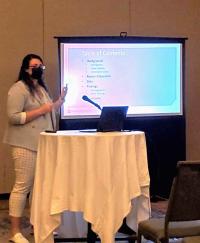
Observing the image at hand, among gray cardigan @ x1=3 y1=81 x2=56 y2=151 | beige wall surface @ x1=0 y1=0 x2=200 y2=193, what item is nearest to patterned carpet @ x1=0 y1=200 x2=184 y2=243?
beige wall surface @ x1=0 y1=0 x2=200 y2=193

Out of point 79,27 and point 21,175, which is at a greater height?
point 79,27

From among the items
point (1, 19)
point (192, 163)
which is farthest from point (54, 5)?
point (192, 163)

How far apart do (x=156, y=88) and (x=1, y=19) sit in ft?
6.29

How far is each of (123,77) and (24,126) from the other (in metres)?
1.74

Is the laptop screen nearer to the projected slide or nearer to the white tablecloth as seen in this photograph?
the white tablecloth

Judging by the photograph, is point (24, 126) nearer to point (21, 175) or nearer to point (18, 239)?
point (21, 175)

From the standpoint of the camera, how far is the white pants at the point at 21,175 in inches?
156

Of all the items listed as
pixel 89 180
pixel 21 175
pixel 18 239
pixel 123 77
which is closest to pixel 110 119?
pixel 89 180

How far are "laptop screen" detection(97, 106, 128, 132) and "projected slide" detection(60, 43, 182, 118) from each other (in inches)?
70.0

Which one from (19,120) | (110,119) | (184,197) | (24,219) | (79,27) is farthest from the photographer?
(79,27)

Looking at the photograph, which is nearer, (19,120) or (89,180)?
(89,180)

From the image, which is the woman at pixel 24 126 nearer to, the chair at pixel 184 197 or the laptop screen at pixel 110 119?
the laptop screen at pixel 110 119

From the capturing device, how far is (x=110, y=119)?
3475 millimetres

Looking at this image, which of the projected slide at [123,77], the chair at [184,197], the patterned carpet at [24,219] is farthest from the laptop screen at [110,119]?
the projected slide at [123,77]
